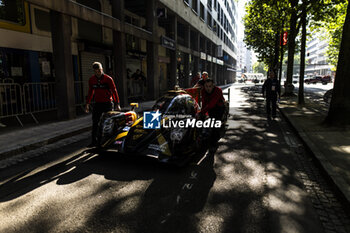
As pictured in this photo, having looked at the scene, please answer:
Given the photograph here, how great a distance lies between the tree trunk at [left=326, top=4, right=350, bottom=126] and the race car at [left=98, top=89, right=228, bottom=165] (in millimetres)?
4403

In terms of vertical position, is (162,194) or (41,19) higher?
(41,19)

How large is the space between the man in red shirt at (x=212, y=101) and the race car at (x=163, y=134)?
288 millimetres

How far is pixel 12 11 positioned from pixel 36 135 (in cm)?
718

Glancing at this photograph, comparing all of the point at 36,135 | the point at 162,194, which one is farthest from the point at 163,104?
the point at 36,135

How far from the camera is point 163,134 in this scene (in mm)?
4508

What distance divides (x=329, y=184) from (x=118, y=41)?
11.5m

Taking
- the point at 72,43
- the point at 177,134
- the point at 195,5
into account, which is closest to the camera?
the point at 177,134

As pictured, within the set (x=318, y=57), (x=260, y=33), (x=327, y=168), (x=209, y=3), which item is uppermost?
(x=318, y=57)

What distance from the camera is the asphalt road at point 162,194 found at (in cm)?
267

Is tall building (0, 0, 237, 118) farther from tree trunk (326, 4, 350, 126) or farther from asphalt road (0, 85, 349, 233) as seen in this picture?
tree trunk (326, 4, 350, 126)

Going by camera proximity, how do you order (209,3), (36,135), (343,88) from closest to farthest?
(36,135) → (343,88) → (209,3)

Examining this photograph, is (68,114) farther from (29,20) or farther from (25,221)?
(25,221)

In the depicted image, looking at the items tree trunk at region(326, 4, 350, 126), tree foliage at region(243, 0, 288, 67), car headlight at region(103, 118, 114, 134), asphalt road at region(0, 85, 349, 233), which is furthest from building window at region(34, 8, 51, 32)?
tree foliage at region(243, 0, 288, 67)

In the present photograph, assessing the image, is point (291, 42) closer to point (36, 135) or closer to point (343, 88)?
point (343, 88)
